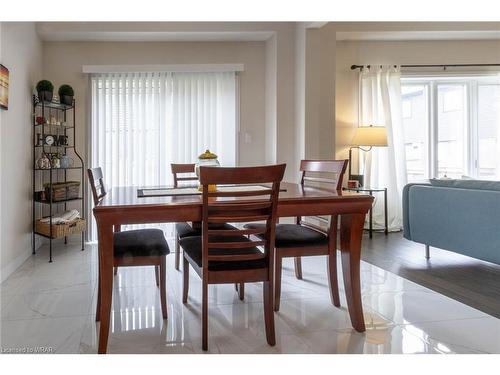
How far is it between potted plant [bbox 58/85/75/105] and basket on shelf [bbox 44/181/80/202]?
85 cm

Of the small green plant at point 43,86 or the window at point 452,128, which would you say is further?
the window at point 452,128

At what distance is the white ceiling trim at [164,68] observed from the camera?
4.39 meters

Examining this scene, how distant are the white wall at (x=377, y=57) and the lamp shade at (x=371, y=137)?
464mm

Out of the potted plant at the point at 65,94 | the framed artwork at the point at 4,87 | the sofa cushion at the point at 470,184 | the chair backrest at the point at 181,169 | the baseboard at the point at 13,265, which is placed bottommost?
the baseboard at the point at 13,265

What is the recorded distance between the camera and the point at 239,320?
88.3 inches

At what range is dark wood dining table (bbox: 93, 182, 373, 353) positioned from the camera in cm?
177

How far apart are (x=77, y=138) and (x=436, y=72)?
14.8 feet

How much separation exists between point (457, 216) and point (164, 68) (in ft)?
11.1

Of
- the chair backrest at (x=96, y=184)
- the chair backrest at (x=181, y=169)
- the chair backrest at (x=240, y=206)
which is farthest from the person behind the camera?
the chair backrest at (x=181, y=169)

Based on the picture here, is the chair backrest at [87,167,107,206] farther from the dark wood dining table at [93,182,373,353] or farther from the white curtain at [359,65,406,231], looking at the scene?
the white curtain at [359,65,406,231]

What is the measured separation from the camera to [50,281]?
3002 millimetres

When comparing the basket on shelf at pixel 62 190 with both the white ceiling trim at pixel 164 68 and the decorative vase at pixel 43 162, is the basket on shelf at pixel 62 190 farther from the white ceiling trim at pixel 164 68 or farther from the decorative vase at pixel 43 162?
the white ceiling trim at pixel 164 68

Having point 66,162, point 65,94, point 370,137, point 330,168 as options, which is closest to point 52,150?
point 66,162

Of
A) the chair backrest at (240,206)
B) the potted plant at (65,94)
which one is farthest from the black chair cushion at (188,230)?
the potted plant at (65,94)
